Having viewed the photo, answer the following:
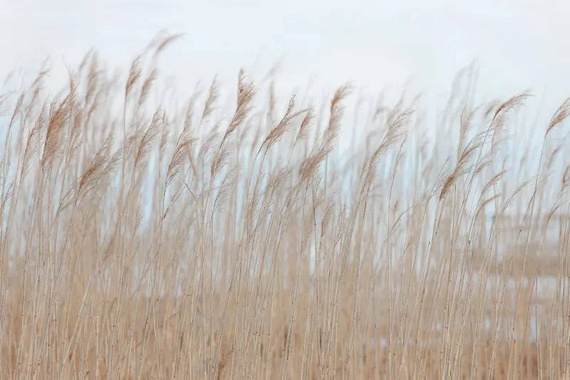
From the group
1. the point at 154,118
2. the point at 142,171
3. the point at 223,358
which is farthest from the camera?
the point at 142,171

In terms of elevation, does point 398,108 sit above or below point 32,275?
above

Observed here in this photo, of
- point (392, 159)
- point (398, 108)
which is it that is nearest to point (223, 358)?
point (398, 108)

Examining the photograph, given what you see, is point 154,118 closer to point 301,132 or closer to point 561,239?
point 301,132

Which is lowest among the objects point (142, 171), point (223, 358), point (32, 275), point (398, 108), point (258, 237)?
point (223, 358)

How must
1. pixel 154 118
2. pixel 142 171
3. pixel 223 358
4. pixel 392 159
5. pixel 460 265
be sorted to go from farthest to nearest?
pixel 392 159 → pixel 142 171 → pixel 460 265 → pixel 154 118 → pixel 223 358

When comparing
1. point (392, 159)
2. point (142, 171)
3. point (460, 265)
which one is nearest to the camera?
point (460, 265)

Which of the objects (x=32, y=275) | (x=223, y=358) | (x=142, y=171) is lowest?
(x=223, y=358)

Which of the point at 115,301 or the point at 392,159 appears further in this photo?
the point at 392,159

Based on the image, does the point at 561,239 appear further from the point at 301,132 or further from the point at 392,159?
the point at 301,132

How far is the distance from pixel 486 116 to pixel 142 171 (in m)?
1.16

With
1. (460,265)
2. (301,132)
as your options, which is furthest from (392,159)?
(301,132)

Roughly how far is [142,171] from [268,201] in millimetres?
631

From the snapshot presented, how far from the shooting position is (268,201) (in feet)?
7.24

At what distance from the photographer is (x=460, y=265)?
246 cm
